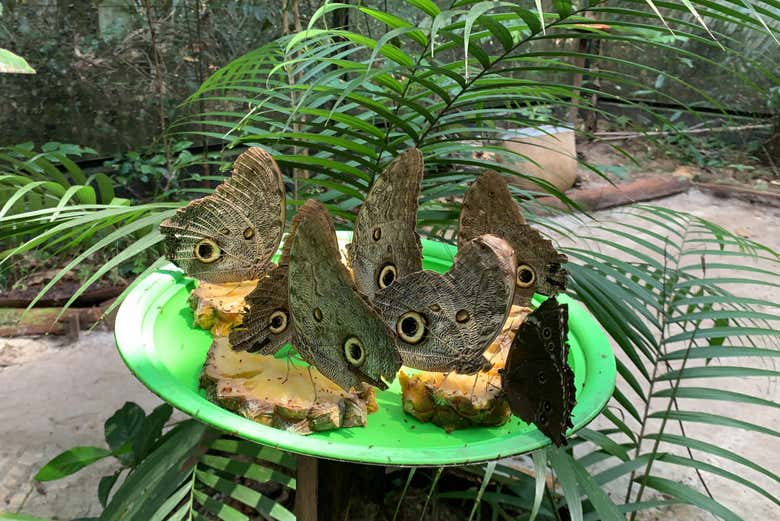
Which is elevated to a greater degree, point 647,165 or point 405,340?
point 405,340

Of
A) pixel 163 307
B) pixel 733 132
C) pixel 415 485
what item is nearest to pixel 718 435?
pixel 415 485

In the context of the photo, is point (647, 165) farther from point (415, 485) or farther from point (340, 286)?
point (340, 286)

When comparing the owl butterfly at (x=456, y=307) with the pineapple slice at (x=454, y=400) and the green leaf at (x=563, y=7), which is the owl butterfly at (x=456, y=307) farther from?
the green leaf at (x=563, y=7)

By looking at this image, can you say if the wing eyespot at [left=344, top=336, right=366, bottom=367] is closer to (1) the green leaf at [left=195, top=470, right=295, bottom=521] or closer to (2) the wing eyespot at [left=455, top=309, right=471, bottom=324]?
(2) the wing eyespot at [left=455, top=309, right=471, bottom=324]

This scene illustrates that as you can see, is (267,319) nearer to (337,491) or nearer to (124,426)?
(337,491)

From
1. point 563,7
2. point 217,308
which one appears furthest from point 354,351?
point 563,7

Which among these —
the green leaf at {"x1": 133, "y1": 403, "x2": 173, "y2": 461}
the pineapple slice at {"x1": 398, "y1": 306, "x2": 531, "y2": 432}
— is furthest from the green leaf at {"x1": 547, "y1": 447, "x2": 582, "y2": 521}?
the green leaf at {"x1": 133, "y1": 403, "x2": 173, "y2": 461}

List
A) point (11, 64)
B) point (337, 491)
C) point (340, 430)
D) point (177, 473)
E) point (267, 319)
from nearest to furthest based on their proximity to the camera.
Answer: point (340, 430) → point (267, 319) → point (177, 473) → point (337, 491) → point (11, 64)

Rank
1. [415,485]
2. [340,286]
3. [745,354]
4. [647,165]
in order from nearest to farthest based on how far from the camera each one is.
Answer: [340,286], [745,354], [415,485], [647,165]
